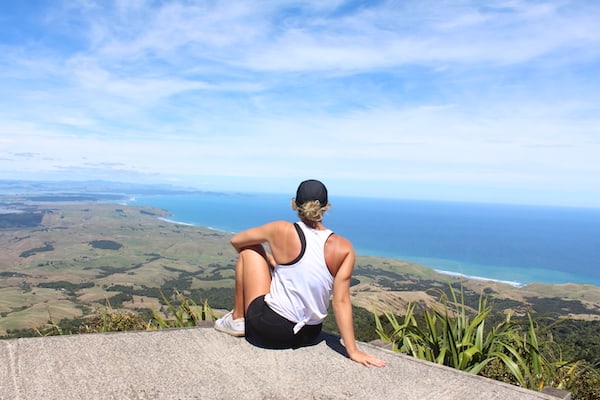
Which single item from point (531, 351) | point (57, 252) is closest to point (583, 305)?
point (531, 351)

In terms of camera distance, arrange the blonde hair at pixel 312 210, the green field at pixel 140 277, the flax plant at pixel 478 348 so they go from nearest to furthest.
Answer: the blonde hair at pixel 312 210 < the flax plant at pixel 478 348 < the green field at pixel 140 277

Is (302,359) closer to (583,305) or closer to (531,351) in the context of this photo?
(531,351)

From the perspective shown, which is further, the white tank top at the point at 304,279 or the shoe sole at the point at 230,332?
the shoe sole at the point at 230,332

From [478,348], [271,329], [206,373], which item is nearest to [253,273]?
[271,329]

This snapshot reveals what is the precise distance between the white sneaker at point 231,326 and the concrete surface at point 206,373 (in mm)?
90

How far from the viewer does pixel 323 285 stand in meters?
3.83

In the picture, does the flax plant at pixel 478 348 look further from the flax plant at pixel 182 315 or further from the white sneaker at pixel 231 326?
the flax plant at pixel 182 315

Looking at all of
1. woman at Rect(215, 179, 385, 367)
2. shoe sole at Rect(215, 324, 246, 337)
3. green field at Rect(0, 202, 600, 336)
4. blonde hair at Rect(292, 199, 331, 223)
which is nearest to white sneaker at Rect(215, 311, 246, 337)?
shoe sole at Rect(215, 324, 246, 337)

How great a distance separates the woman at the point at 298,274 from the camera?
149 inches

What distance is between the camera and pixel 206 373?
3.70 metres

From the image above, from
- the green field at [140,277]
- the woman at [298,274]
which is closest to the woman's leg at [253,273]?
the woman at [298,274]

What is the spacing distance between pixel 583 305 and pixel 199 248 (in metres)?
105

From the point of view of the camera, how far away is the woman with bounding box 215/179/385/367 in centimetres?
379

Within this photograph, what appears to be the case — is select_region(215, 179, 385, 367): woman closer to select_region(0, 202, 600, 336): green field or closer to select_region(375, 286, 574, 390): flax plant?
select_region(375, 286, 574, 390): flax plant
